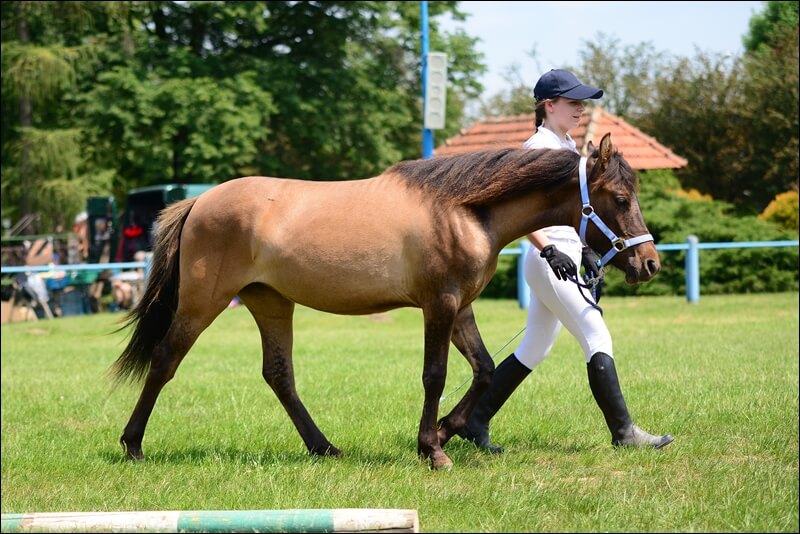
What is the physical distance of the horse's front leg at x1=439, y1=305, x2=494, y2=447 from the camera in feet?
20.4

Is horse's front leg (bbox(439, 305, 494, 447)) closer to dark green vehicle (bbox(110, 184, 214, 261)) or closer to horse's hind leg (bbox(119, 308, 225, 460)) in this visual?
horse's hind leg (bbox(119, 308, 225, 460))

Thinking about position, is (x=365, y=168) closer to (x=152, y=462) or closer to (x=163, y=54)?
(x=163, y=54)

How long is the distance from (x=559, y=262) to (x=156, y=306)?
284 centimetres

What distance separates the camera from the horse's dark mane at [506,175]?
231 inches

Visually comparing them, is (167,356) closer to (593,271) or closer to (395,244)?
(395,244)

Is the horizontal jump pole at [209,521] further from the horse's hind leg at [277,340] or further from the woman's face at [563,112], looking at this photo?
the woman's face at [563,112]

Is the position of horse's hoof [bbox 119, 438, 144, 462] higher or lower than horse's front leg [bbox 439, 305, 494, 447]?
lower

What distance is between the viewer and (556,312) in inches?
250

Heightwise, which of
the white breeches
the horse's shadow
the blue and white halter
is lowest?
the horse's shadow

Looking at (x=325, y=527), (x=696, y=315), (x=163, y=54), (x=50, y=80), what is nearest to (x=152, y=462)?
(x=325, y=527)

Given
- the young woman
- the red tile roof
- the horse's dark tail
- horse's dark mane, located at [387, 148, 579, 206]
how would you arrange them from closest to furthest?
horse's dark mane, located at [387, 148, 579, 206]
the young woman
the horse's dark tail
the red tile roof

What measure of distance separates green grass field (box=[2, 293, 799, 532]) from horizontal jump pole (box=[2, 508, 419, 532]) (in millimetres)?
553

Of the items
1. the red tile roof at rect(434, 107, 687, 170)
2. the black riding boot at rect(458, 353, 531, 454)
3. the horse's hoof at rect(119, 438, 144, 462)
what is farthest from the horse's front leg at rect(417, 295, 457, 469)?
the red tile roof at rect(434, 107, 687, 170)

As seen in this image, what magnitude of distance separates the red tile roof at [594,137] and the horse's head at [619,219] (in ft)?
53.7
